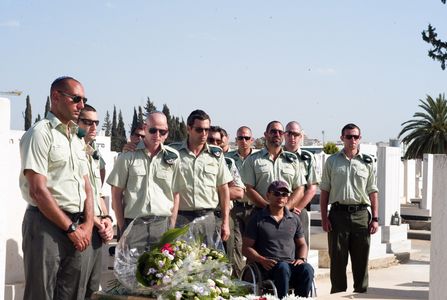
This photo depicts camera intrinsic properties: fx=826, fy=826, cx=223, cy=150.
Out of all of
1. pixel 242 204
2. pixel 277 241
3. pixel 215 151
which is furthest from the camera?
pixel 242 204

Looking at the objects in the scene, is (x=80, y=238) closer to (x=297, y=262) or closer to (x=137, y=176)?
(x=137, y=176)

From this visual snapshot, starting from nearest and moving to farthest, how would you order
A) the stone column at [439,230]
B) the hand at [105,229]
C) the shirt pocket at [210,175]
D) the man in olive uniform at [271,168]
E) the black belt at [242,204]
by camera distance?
the stone column at [439,230], the hand at [105,229], the shirt pocket at [210,175], the man in olive uniform at [271,168], the black belt at [242,204]

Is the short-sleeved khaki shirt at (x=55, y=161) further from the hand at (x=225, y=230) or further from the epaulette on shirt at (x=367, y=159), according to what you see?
the epaulette on shirt at (x=367, y=159)

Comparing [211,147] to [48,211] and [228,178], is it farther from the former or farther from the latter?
[48,211]

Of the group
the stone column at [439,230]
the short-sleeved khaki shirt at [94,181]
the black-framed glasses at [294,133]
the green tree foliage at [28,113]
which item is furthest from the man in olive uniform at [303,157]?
the green tree foliage at [28,113]

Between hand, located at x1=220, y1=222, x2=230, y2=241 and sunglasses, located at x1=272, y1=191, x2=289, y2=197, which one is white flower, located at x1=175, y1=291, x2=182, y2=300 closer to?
hand, located at x1=220, y1=222, x2=230, y2=241

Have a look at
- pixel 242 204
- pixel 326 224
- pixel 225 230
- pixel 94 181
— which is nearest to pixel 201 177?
pixel 225 230

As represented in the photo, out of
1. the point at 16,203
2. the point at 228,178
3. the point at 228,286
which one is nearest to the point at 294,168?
the point at 228,178

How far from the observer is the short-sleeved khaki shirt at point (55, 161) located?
189 inches

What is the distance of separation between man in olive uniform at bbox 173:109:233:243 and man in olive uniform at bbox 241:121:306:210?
853 millimetres

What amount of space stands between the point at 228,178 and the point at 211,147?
0.32 meters

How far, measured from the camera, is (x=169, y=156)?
6.58 meters

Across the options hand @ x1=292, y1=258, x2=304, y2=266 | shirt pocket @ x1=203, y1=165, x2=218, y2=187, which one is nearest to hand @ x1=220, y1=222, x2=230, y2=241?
shirt pocket @ x1=203, y1=165, x2=218, y2=187

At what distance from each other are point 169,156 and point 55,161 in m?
1.76
